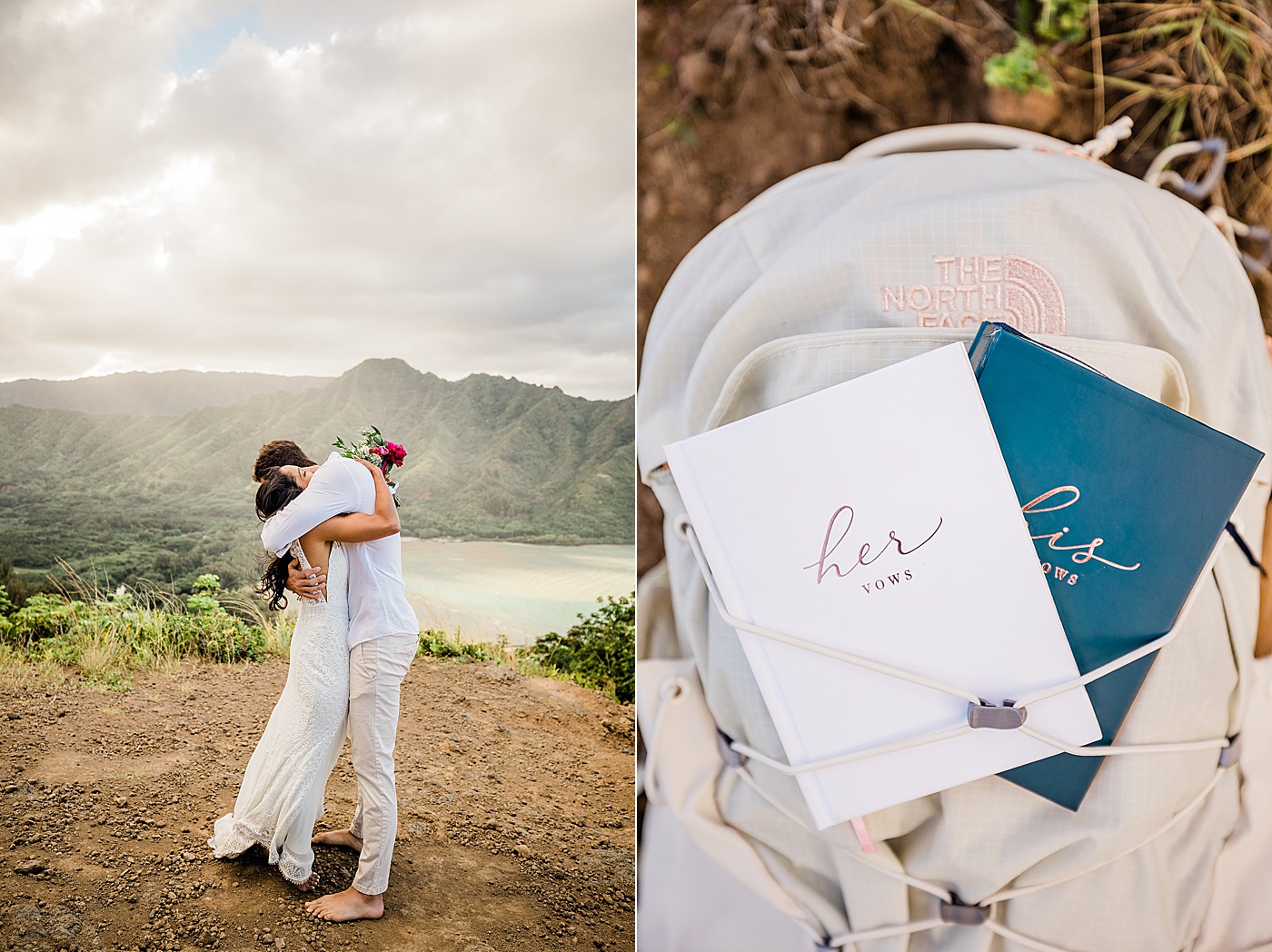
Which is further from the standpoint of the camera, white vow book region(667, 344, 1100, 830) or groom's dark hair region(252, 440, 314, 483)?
groom's dark hair region(252, 440, 314, 483)

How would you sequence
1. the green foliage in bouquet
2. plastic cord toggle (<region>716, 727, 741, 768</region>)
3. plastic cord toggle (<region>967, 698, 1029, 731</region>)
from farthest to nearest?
1. the green foliage in bouquet
2. plastic cord toggle (<region>716, 727, 741, 768</region>)
3. plastic cord toggle (<region>967, 698, 1029, 731</region>)

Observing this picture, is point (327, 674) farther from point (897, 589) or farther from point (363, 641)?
point (897, 589)

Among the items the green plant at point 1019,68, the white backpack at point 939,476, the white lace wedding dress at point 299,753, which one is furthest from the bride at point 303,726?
the green plant at point 1019,68

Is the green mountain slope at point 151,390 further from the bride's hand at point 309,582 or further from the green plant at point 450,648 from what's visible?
the green plant at point 450,648

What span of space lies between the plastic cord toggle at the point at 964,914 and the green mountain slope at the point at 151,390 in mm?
962

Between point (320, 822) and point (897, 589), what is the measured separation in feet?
2.46

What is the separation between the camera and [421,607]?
42.7 inches

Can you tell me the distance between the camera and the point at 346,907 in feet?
3.38

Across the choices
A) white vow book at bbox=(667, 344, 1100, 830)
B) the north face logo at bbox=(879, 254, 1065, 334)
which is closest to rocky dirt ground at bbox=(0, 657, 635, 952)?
white vow book at bbox=(667, 344, 1100, 830)

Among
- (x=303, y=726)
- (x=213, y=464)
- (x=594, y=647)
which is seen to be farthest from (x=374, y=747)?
(x=213, y=464)

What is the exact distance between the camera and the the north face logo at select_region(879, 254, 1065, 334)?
95 centimetres

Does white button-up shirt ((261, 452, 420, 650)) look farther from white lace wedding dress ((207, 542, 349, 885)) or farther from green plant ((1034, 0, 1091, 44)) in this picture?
green plant ((1034, 0, 1091, 44))

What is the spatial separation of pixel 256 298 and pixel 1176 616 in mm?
1154

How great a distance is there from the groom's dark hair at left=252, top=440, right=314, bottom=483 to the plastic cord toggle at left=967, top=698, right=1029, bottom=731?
83 cm
